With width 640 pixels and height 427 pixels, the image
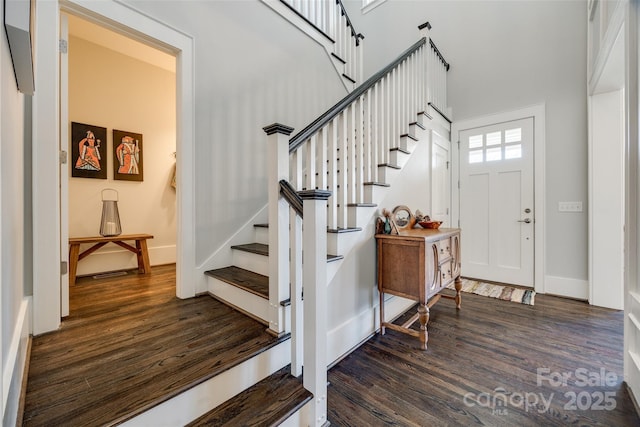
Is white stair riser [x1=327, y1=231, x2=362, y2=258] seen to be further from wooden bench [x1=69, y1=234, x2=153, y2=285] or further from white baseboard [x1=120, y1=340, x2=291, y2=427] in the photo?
wooden bench [x1=69, y1=234, x2=153, y2=285]

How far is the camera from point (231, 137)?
239 centimetres

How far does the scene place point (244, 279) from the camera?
77.2 inches

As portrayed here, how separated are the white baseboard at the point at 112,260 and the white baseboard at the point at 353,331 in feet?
8.70

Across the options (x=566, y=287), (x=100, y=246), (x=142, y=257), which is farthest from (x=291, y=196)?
(x=566, y=287)

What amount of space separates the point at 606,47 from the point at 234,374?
341cm

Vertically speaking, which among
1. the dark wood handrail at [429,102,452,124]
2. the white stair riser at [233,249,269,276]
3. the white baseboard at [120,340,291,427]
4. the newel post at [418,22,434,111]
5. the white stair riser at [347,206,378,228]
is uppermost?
the newel post at [418,22,434,111]

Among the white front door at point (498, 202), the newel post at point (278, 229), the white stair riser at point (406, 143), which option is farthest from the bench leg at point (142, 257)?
the white front door at point (498, 202)

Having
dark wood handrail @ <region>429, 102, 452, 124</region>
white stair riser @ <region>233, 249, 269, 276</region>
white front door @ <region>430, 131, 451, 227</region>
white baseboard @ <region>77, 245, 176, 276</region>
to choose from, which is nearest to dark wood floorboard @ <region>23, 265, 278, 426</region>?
white stair riser @ <region>233, 249, 269, 276</region>

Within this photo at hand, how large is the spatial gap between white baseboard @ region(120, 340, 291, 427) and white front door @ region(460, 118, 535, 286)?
3.22 meters

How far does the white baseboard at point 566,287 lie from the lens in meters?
2.92

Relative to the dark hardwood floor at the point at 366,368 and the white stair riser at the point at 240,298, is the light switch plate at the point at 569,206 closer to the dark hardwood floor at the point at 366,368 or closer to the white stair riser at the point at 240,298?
the dark hardwood floor at the point at 366,368

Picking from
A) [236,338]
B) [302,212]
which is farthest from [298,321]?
[302,212]

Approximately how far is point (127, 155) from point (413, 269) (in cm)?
338

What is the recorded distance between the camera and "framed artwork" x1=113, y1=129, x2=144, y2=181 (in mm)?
3059
